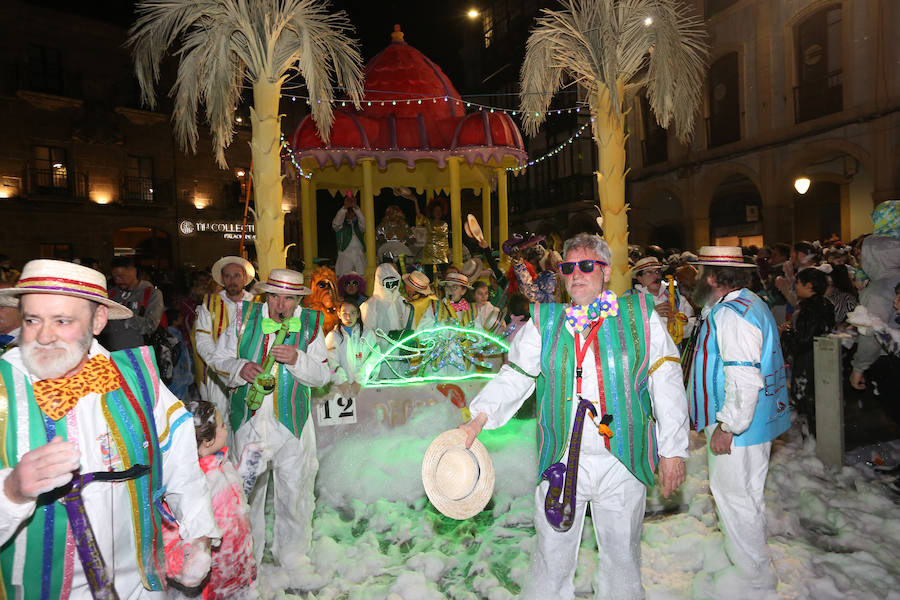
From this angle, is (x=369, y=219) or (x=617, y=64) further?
(x=369, y=219)

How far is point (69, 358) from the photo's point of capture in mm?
2123

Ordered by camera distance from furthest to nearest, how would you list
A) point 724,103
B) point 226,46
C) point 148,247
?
point 148,247 → point 724,103 → point 226,46

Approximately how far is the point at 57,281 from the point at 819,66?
18977 millimetres

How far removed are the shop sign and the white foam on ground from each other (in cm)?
2229

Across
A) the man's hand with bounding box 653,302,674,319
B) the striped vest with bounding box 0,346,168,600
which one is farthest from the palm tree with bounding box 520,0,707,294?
the striped vest with bounding box 0,346,168,600

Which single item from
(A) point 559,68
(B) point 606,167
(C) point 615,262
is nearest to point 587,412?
(C) point 615,262

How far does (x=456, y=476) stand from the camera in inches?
123

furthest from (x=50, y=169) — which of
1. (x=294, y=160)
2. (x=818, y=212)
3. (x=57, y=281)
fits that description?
(x=818, y=212)

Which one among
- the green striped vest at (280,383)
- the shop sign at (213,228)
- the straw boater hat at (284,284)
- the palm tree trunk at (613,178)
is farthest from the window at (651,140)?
the green striped vest at (280,383)

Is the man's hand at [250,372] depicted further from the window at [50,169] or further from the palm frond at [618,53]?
the window at [50,169]

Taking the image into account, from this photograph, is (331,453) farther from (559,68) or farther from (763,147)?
(763,147)

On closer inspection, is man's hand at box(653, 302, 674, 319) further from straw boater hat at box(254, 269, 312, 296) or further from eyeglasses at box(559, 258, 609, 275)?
straw boater hat at box(254, 269, 312, 296)

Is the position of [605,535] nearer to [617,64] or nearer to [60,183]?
[617,64]

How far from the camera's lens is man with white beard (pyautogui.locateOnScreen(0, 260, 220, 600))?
2.02 meters
